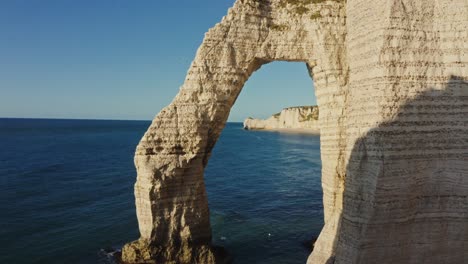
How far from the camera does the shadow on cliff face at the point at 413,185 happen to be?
10.2 meters

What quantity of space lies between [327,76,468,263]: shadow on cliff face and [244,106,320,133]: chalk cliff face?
84578mm

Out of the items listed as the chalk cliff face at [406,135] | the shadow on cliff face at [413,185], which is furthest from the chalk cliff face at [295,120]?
the shadow on cliff face at [413,185]

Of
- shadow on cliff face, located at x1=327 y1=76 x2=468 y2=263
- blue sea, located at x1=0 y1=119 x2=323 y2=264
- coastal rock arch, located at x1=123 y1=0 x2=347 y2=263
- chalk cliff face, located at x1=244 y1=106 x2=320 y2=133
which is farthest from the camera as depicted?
chalk cliff face, located at x1=244 y1=106 x2=320 y2=133

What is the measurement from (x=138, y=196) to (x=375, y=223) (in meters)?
10.2

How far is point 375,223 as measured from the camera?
10.4m

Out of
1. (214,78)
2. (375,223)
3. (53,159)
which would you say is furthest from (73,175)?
(375,223)

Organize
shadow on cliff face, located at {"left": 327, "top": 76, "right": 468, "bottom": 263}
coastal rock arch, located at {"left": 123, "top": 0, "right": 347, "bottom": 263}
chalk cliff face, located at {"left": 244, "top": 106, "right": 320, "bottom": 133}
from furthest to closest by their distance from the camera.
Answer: chalk cliff face, located at {"left": 244, "top": 106, "right": 320, "bottom": 133} < coastal rock arch, located at {"left": 123, "top": 0, "right": 347, "bottom": 263} < shadow on cliff face, located at {"left": 327, "top": 76, "right": 468, "bottom": 263}

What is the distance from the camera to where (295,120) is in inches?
4557

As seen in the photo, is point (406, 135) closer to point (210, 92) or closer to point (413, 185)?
point (413, 185)

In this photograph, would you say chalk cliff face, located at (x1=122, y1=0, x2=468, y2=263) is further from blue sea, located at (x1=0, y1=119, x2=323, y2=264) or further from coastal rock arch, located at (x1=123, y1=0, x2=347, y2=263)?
blue sea, located at (x1=0, y1=119, x2=323, y2=264)

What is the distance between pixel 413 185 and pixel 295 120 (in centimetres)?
10640

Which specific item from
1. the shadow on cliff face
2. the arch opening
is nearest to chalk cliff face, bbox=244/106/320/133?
the arch opening

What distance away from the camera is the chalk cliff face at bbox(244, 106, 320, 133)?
342 ft

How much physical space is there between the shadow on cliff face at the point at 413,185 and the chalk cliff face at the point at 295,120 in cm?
8458
